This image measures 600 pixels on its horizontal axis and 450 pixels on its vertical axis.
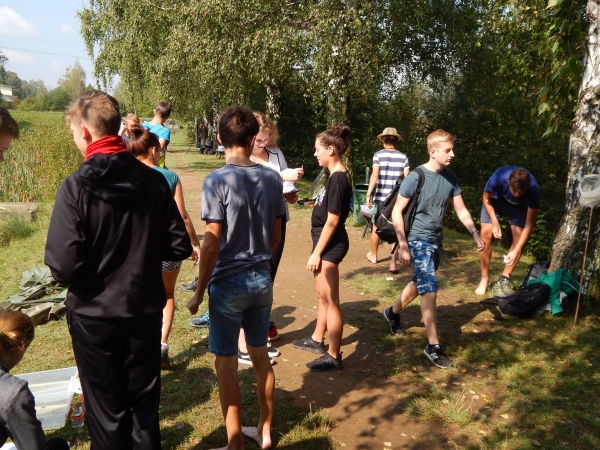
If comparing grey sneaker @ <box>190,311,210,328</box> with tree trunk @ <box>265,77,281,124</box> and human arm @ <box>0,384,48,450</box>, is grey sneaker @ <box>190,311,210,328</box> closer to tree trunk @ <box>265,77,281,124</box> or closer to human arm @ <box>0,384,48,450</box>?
human arm @ <box>0,384,48,450</box>

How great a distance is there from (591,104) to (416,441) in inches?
159

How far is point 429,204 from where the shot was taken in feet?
15.2

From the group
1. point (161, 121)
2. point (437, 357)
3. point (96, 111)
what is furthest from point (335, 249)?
point (161, 121)

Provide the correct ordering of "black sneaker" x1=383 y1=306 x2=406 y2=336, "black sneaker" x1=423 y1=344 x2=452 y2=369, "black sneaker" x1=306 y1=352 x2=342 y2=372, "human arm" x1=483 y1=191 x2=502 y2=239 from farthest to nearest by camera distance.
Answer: "human arm" x1=483 y1=191 x2=502 y2=239 < "black sneaker" x1=383 y1=306 x2=406 y2=336 < "black sneaker" x1=423 y1=344 x2=452 y2=369 < "black sneaker" x1=306 y1=352 x2=342 y2=372

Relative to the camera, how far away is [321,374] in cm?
453

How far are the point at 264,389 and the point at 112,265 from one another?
4.36 feet

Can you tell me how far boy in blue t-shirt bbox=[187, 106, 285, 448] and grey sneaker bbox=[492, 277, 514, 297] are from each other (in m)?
4.09

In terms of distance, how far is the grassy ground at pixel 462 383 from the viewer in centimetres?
367

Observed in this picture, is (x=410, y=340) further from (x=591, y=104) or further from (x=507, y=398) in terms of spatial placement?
(x=591, y=104)

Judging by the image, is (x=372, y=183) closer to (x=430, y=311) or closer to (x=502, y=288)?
(x=502, y=288)

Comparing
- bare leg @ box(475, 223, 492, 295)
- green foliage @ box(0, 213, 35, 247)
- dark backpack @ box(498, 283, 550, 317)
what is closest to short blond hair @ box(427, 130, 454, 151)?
dark backpack @ box(498, 283, 550, 317)

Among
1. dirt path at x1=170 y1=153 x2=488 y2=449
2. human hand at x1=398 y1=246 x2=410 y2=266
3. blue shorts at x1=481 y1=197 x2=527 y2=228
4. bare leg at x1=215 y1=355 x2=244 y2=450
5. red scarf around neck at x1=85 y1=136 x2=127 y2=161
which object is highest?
red scarf around neck at x1=85 y1=136 x2=127 y2=161

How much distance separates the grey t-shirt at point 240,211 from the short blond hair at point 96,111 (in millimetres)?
674

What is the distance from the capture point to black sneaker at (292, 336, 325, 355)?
490cm
